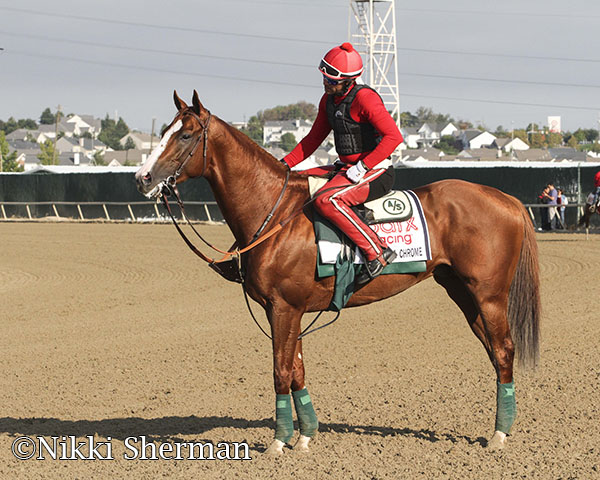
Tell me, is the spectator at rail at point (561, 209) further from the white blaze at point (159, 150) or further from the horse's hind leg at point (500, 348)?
the white blaze at point (159, 150)

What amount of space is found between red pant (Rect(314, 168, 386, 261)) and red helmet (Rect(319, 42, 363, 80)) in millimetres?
712

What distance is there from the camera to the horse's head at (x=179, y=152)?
18.9 ft

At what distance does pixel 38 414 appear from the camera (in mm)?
7312

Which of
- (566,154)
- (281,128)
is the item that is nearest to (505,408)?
(566,154)

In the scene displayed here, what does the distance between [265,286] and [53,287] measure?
403 inches

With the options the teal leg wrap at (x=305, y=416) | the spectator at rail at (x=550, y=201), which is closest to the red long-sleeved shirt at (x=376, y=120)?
the teal leg wrap at (x=305, y=416)

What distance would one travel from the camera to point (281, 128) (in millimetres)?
187250

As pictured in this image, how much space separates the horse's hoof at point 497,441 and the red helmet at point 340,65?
280cm

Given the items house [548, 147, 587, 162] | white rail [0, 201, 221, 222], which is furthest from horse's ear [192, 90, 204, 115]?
house [548, 147, 587, 162]

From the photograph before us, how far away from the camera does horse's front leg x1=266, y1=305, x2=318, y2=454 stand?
6.04 metres

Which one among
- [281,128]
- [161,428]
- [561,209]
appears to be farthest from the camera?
[281,128]

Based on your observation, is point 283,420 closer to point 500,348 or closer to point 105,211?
point 500,348

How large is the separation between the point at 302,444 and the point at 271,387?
1.91m

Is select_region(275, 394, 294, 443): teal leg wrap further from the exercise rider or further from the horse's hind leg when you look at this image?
the horse's hind leg
